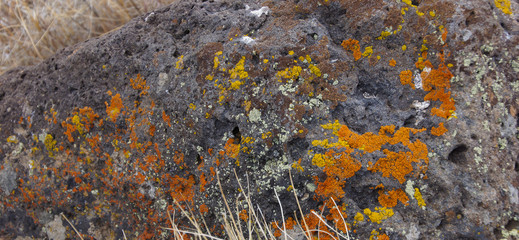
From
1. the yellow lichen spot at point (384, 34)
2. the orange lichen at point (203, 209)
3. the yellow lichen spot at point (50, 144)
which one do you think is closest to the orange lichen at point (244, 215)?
the orange lichen at point (203, 209)

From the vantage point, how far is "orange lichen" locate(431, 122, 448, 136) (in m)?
1.88

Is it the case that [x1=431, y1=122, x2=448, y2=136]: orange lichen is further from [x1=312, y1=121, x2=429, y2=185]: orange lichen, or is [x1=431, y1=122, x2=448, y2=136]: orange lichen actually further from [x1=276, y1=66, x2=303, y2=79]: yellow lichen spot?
[x1=276, y1=66, x2=303, y2=79]: yellow lichen spot

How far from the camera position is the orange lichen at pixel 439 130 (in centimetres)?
188

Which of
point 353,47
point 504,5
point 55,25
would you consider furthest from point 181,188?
point 55,25

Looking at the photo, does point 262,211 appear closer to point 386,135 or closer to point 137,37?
point 386,135

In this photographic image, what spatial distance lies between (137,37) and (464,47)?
6.07 ft

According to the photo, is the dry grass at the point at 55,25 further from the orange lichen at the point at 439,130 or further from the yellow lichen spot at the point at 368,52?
the orange lichen at the point at 439,130

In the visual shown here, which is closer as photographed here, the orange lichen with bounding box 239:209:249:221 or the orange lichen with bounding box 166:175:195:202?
the orange lichen with bounding box 239:209:249:221

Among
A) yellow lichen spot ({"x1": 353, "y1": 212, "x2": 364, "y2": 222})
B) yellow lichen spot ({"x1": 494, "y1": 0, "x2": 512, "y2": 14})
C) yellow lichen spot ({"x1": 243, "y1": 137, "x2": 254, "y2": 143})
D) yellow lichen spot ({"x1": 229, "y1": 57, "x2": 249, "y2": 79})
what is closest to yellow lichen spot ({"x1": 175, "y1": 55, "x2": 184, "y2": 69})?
yellow lichen spot ({"x1": 229, "y1": 57, "x2": 249, "y2": 79})

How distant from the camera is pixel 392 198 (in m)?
1.86

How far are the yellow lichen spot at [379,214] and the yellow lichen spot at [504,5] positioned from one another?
45.9 inches

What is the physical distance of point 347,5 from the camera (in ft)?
7.14

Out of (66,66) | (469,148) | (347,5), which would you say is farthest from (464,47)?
(66,66)

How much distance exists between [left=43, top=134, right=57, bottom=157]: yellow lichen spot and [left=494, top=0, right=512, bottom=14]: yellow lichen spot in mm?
2746
